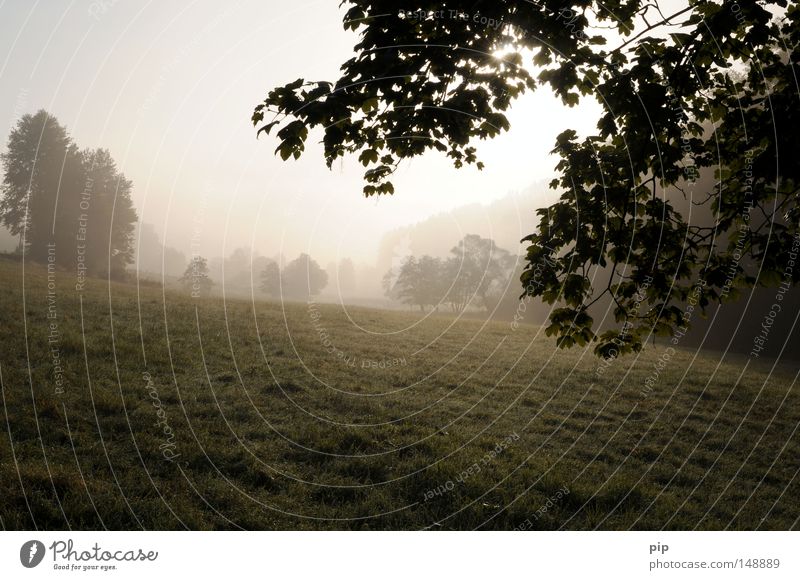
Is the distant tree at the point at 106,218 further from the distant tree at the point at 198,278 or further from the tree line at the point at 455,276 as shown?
the tree line at the point at 455,276

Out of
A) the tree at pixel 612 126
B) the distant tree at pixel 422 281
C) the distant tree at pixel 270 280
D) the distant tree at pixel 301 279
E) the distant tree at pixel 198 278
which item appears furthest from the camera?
the distant tree at pixel 270 280

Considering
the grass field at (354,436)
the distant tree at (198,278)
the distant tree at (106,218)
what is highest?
the distant tree at (106,218)

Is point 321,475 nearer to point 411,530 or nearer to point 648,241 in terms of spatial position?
point 411,530

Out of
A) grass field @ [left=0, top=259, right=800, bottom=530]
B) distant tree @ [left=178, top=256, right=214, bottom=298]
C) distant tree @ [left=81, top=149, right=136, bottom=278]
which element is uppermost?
distant tree @ [left=81, top=149, right=136, bottom=278]

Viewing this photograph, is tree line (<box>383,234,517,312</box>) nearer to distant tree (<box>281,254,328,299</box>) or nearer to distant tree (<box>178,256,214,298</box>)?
distant tree (<box>178,256,214,298</box>)

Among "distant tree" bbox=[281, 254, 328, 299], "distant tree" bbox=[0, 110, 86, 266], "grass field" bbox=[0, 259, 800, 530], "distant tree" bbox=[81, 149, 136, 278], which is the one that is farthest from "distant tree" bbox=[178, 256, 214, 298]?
"distant tree" bbox=[281, 254, 328, 299]

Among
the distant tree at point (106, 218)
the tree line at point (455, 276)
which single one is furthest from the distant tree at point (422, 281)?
the distant tree at point (106, 218)

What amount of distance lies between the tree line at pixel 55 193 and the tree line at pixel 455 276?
897 inches

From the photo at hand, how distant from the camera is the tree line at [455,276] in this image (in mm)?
36344

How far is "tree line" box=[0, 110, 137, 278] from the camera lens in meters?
38.8

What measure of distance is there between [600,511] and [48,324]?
15478 mm

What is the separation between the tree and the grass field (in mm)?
3121
